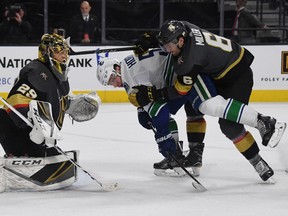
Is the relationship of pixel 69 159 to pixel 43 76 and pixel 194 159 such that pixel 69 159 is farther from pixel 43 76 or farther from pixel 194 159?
pixel 194 159

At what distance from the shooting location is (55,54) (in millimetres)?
4070

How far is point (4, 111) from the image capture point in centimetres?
414

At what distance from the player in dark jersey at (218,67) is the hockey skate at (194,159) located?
14.9 inches

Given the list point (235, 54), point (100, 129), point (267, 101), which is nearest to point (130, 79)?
point (235, 54)

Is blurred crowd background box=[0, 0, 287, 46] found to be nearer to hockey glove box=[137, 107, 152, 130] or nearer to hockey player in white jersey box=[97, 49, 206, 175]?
hockey glove box=[137, 107, 152, 130]

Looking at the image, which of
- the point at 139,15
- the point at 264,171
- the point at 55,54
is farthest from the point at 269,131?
the point at 139,15

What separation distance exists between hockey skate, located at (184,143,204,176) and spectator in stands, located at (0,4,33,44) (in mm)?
3889

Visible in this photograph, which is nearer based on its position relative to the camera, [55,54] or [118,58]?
[55,54]

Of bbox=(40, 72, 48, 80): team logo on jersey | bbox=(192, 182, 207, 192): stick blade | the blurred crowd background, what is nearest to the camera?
bbox=(40, 72, 48, 80): team logo on jersey

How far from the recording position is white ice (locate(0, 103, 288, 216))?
3719 mm

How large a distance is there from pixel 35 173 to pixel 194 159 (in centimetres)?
99

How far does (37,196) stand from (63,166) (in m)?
0.24

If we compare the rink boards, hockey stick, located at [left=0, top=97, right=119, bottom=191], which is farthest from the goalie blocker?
the rink boards

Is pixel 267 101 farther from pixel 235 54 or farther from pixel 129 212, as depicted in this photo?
pixel 129 212
